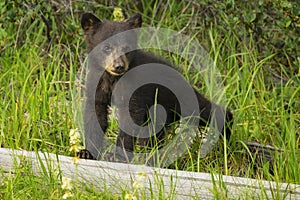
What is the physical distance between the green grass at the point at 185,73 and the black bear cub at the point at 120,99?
252 millimetres

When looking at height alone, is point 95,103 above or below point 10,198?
above

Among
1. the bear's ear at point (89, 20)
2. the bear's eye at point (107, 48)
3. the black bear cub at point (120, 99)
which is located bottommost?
the black bear cub at point (120, 99)

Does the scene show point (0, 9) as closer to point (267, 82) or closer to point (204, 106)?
point (204, 106)

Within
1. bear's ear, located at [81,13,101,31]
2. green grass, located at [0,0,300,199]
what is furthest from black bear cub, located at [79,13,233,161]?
green grass, located at [0,0,300,199]

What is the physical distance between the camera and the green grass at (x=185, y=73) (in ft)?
14.6

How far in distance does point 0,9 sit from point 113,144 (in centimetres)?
179

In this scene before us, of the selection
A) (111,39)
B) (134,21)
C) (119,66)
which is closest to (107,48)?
(111,39)

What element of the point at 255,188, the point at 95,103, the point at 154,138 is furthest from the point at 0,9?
the point at 255,188

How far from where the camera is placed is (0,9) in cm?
589

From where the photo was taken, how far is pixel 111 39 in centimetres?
500

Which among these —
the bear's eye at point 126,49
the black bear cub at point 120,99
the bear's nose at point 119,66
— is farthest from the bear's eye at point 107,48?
the bear's nose at point 119,66

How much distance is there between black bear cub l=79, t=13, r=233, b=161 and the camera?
4848mm

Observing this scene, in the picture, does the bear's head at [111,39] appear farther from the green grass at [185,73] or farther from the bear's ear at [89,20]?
the green grass at [185,73]

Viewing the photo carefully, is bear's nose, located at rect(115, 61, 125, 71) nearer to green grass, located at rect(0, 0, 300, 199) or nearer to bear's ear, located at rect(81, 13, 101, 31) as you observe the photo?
bear's ear, located at rect(81, 13, 101, 31)
